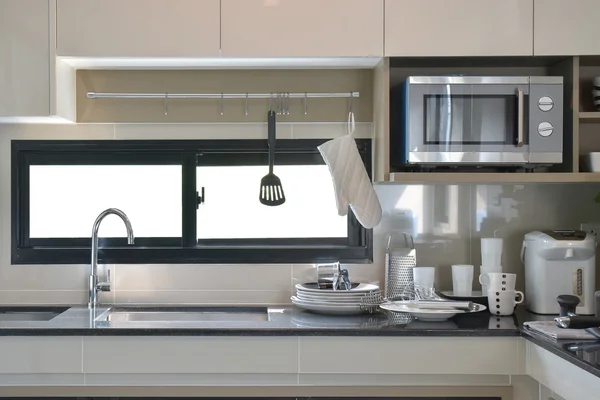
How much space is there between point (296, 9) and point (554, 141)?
1.00 meters

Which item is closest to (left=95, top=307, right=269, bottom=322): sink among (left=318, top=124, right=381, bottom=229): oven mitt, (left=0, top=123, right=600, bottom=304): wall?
(left=0, top=123, right=600, bottom=304): wall

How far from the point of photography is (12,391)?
2518 mm

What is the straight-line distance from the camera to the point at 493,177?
2662 mm

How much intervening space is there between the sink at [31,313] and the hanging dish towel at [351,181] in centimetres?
116

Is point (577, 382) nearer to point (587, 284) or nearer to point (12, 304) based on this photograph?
point (587, 284)

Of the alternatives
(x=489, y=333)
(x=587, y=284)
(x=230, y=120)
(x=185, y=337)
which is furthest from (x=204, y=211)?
(x=587, y=284)

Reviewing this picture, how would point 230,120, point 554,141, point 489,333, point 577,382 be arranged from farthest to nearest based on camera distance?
1. point 230,120
2. point 554,141
3. point 489,333
4. point 577,382

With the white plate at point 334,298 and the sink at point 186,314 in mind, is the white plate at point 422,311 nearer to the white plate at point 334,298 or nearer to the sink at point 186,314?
the white plate at point 334,298

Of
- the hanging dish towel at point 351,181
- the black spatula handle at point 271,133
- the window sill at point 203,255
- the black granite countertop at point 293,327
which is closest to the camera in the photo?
the black granite countertop at point 293,327

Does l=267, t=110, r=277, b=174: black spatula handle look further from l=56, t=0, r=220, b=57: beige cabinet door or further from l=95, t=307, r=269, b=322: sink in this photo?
l=95, t=307, r=269, b=322: sink

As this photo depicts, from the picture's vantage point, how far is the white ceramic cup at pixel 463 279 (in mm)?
2889

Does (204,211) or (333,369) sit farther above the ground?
(204,211)

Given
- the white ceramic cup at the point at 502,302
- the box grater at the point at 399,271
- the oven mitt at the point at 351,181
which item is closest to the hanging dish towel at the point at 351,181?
the oven mitt at the point at 351,181

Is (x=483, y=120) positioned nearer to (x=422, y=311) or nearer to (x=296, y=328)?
(x=422, y=311)
